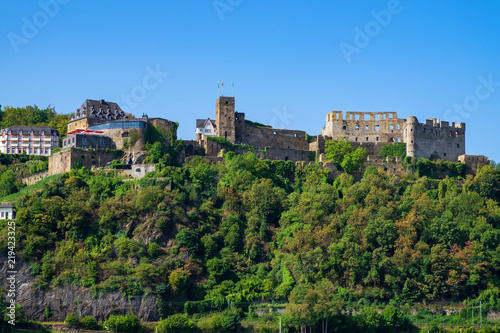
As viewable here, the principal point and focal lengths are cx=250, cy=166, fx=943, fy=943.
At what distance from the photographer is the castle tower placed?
87.8 m

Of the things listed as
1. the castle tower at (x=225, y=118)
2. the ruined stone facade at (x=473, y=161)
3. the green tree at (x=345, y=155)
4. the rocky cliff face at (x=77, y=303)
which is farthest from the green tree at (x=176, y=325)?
the ruined stone facade at (x=473, y=161)

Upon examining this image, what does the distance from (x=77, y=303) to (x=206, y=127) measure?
31.2 meters

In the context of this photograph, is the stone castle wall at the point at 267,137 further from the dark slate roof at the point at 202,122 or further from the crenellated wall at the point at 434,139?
the crenellated wall at the point at 434,139

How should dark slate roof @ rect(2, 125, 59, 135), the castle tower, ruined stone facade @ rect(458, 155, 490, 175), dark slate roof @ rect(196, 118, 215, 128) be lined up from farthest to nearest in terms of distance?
dark slate roof @ rect(196, 118, 215, 128) < dark slate roof @ rect(2, 125, 59, 135) < the castle tower < ruined stone facade @ rect(458, 155, 490, 175)

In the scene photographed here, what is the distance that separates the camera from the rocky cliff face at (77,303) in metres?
64.6

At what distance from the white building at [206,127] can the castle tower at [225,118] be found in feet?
8.83

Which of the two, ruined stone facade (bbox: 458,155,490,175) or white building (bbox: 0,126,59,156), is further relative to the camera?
white building (bbox: 0,126,59,156)

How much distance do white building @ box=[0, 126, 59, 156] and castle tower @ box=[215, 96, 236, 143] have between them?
1579cm

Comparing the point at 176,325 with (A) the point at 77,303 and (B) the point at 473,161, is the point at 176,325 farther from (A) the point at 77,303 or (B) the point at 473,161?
(B) the point at 473,161

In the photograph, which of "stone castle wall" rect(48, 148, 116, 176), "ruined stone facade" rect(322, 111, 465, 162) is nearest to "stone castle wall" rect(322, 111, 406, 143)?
"ruined stone facade" rect(322, 111, 465, 162)

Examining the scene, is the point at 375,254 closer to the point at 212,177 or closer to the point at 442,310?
the point at 442,310

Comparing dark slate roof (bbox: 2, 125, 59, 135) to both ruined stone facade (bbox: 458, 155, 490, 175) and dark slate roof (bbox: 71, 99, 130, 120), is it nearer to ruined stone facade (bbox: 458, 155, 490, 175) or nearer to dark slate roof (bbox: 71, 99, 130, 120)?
dark slate roof (bbox: 71, 99, 130, 120)

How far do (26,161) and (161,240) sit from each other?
21.2 m

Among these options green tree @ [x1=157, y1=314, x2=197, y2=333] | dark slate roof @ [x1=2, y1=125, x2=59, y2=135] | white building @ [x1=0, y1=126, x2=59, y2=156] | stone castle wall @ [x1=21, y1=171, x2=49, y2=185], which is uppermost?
dark slate roof @ [x1=2, y1=125, x2=59, y2=135]
